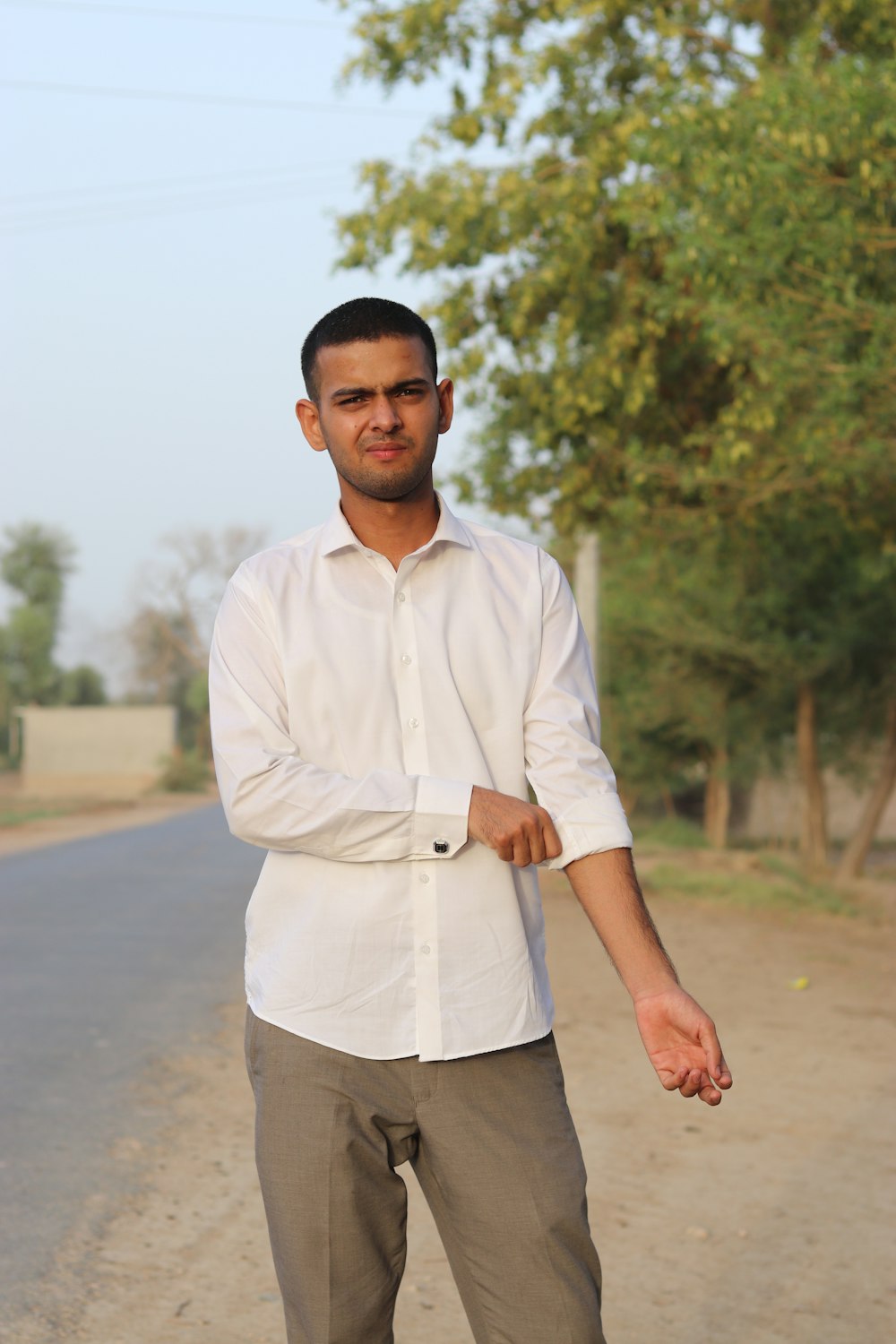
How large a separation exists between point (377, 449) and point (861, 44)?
10999 millimetres

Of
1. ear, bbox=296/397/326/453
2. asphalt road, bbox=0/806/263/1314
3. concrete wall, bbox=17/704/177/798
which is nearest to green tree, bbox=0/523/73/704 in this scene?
concrete wall, bbox=17/704/177/798

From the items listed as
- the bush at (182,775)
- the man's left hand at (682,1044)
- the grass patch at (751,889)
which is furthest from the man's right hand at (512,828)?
the bush at (182,775)

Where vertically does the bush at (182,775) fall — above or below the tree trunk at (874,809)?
below

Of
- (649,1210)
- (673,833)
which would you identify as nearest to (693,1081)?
(649,1210)

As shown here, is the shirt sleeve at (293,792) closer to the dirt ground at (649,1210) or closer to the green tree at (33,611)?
the dirt ground at (649,1210)

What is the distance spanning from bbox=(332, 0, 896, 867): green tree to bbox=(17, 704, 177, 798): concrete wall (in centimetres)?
5152

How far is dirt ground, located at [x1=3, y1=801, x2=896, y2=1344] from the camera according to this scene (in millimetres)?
4621

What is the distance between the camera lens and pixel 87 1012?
368 inches

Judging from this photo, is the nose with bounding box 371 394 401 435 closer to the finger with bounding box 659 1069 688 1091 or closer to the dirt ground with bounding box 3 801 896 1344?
the finger with bounding box 659 1069 688 1091

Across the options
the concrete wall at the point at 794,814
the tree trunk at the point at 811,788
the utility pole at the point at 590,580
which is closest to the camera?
the utility pole at the point at 590,580

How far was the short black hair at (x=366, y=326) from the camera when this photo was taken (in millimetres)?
2836

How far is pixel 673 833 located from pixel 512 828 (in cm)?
2831

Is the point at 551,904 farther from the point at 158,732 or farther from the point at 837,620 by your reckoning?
the point at 158,732

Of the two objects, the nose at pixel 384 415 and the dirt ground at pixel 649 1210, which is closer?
the nose at pixel 384 415
